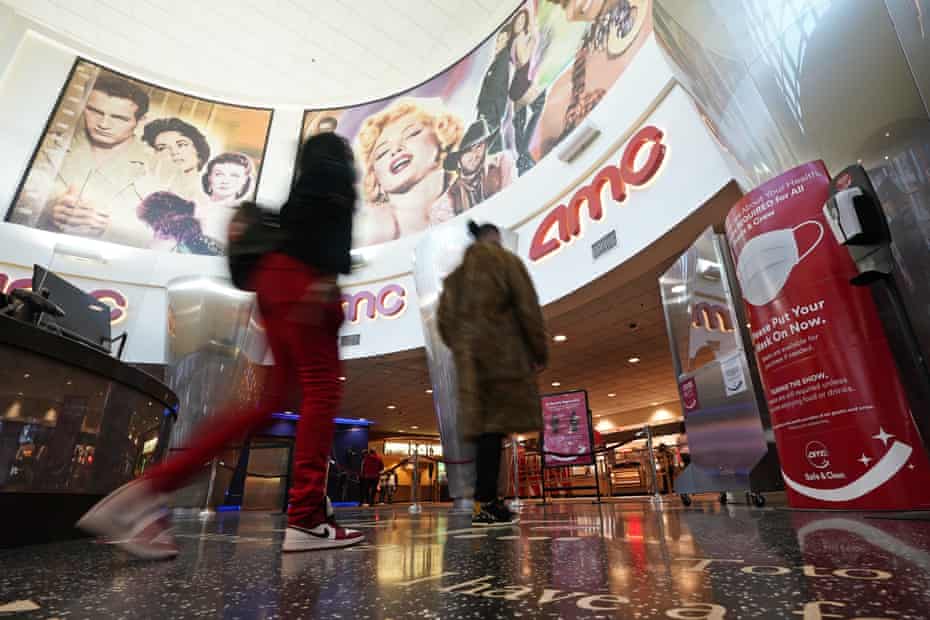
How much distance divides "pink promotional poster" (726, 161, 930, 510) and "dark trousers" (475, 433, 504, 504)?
1760 mm

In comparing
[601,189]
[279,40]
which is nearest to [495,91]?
[601,189]

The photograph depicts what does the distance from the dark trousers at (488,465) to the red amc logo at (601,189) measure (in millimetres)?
4942

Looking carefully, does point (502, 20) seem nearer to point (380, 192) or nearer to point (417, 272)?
point (380, 192)

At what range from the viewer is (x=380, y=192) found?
1217cm

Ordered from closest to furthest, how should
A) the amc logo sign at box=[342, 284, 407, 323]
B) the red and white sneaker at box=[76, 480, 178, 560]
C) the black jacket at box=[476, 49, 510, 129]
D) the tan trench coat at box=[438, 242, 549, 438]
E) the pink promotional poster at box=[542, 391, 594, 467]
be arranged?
the red and white sneaker at box=[76, 480, 178, 560]
the tan trench coat at box=[438, 242, 549, 438]
the pink promotional poster at box=[542, 391, 594, 467]
the amc logo sign at box=[342, 284, 407, 323]
the black jacket at box=[476, 49, 510, 129]

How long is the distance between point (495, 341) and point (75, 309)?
12.6 ft

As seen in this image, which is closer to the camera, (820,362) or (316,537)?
(316,537)

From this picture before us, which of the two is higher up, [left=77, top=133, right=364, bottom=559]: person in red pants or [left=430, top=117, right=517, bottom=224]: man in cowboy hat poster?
[left=430, top=117, right=517, bottom=224]: man in cowboy hat poster

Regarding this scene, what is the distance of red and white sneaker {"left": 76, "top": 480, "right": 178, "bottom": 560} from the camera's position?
1398 mm

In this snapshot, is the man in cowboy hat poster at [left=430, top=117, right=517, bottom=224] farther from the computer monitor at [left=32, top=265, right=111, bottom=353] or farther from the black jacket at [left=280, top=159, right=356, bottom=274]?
the black jacket at [left=280, top=159, right=356, bottom=274]

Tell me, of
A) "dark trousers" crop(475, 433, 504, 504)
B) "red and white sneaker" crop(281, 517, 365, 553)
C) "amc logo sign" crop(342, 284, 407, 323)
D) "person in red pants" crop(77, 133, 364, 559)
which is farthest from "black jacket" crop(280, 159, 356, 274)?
"amc logo sign" crop(342, 284, 407, 323)

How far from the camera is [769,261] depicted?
296 centimetres

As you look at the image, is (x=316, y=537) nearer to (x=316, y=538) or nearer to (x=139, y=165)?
(x=316, y=538)

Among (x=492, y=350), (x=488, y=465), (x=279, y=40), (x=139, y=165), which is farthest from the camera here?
(x=279, y=40)
